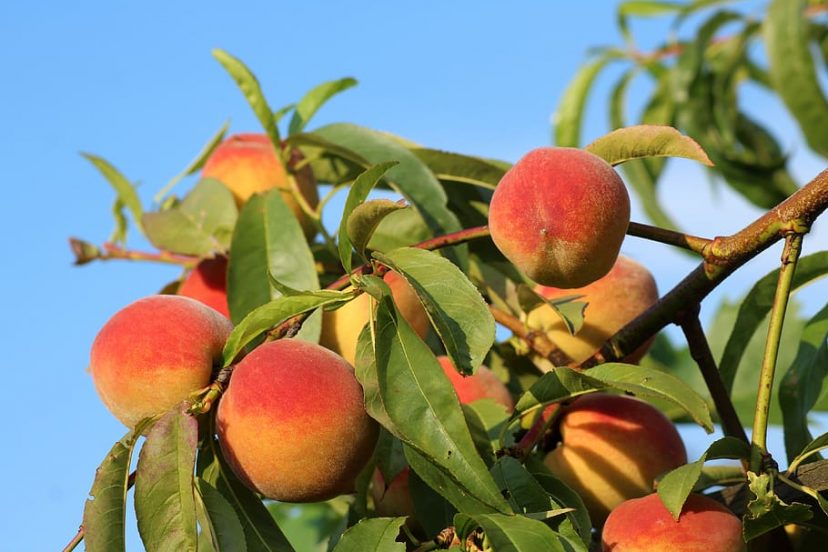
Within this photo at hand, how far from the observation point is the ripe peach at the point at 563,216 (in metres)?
0.94

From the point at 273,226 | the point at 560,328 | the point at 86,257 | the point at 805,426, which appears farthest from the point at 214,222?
the point at 805,426

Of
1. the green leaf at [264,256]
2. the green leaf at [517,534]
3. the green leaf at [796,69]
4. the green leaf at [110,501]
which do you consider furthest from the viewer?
the green leaf at [796,69]

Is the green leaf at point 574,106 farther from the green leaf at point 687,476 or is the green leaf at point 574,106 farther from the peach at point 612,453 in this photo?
the green leaf at point 687,476

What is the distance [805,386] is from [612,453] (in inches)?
8.8

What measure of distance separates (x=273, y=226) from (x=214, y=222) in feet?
0.55

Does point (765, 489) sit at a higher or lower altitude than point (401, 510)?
higher

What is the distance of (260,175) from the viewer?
1.59 m

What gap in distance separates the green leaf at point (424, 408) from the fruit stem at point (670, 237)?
25cm

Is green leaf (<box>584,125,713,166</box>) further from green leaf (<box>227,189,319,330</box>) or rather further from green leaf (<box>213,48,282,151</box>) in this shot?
green leaf (<box>213,48,282,151</box>)

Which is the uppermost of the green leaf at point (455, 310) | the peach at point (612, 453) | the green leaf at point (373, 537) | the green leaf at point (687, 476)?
the green leaf at point (455, 310)

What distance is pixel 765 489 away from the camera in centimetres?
89

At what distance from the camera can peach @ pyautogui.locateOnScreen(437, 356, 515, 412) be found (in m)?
1.22

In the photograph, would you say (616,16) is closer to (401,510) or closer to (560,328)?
(560,328)

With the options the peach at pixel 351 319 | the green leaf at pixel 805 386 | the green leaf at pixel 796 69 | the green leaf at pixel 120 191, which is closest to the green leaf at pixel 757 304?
the green leaf at pixel 805 386
